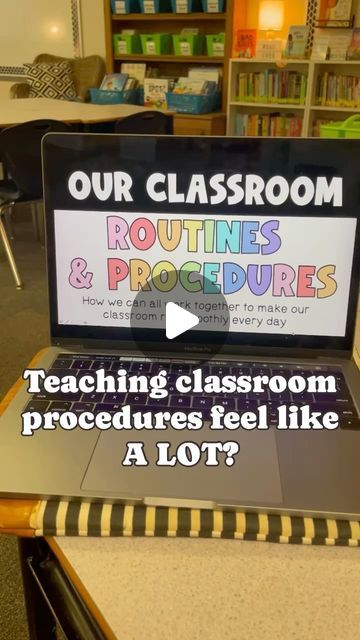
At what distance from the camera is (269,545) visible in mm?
497

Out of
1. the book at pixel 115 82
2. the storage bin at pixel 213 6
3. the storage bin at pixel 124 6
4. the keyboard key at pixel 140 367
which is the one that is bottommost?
the keyboard key at pixel 140 367

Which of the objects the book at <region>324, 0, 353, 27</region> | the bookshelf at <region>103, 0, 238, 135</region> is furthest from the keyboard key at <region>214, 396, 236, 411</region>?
the book at <region>324, 0, 353, 27</region>

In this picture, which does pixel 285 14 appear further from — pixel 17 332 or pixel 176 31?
pixel 17 332

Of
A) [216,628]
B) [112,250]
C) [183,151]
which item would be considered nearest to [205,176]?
[183,151]

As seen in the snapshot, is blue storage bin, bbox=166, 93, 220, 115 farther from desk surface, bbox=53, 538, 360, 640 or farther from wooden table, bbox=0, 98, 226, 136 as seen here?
desk surface, bbox=53, 538, 360, 640

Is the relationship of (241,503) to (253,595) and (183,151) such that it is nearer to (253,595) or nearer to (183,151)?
(253,595)

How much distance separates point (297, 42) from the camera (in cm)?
423

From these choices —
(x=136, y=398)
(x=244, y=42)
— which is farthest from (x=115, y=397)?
(x=244, y=42)

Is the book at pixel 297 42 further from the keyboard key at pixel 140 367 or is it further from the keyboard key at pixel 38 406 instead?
the keyboard key at pixel 38 406

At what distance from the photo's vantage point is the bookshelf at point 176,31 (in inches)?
176

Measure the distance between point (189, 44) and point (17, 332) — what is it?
337 cm

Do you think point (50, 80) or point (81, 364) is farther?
point (50, 80)

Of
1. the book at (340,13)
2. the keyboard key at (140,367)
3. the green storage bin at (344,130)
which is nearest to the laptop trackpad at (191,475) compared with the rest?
the keyboard key at (140,367)

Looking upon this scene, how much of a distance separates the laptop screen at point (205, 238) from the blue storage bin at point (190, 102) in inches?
157
